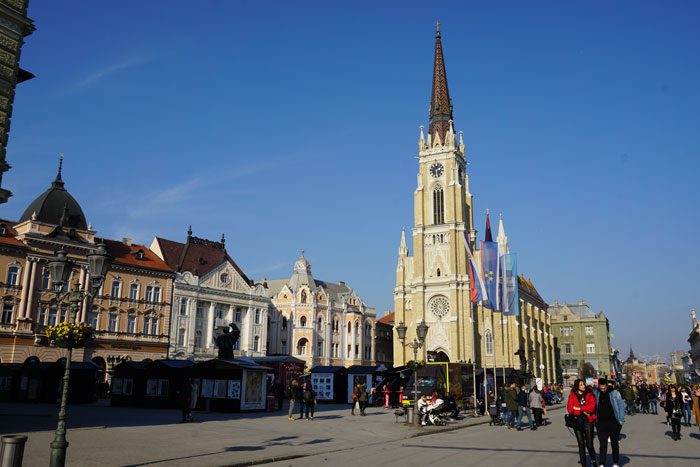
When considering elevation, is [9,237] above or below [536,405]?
above

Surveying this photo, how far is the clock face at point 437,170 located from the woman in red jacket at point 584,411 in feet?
230

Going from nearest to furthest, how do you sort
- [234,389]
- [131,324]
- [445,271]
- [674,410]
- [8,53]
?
[8,53] → [674,410] → [234,389] → [131,324] → [445,271]

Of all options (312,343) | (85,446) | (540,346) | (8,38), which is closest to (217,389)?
(85,446)

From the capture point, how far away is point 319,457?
14.4m

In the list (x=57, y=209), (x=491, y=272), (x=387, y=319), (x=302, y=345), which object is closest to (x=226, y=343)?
(x=491, y=272)

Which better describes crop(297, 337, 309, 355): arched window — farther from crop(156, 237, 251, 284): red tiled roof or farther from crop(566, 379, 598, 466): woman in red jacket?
crop(566, 379, 598, 466): woman in red jacket

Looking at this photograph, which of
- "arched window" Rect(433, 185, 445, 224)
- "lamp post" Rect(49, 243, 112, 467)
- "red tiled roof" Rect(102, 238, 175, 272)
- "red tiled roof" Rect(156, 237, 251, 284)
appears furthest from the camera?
"arched window" Rect(433, 185, 445, 224)

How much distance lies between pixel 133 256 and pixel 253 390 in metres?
32.6

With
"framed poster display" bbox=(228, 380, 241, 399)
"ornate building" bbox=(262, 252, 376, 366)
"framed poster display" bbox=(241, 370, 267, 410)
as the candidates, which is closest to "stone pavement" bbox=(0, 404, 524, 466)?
"framed poster display" bbox=(228, 380, 241, 399)

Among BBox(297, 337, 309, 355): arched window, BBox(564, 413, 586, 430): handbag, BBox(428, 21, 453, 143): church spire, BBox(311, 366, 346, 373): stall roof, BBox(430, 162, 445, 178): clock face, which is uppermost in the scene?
BBox(428, 21, 453, 143): church spire

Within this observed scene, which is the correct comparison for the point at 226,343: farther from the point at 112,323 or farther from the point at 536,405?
the point at 112,323

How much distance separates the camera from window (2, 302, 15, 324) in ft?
148

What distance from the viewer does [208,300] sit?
62969 millimetres

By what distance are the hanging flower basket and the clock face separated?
233 feet
